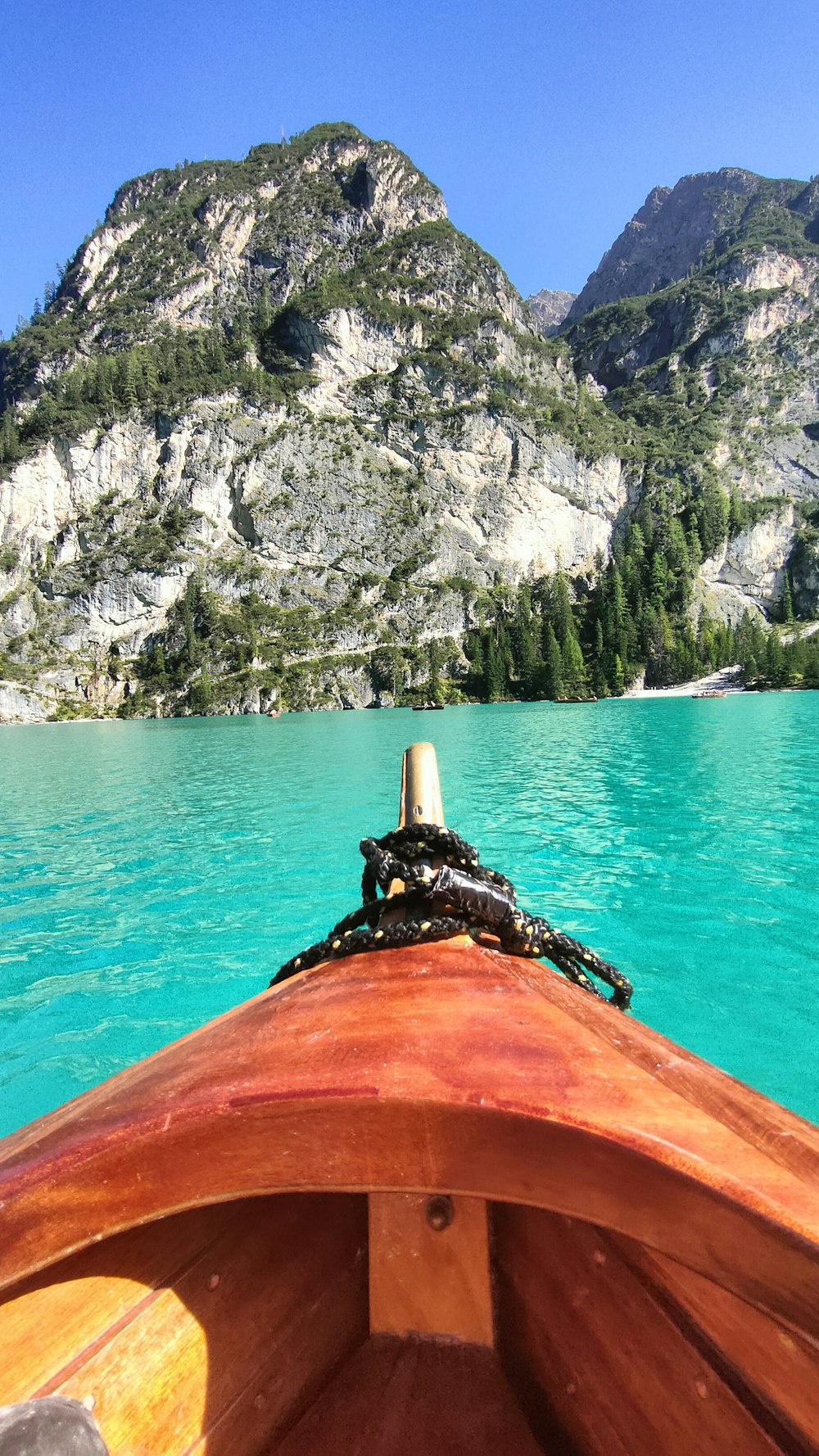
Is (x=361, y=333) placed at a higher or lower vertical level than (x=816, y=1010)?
higher

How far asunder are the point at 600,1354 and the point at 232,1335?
870 millimetres

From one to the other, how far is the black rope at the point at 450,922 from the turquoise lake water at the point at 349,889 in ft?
8.08

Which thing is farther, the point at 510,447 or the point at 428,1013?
the point at 510,447

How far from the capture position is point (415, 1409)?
1578 mm

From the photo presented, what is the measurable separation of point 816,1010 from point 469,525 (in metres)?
103

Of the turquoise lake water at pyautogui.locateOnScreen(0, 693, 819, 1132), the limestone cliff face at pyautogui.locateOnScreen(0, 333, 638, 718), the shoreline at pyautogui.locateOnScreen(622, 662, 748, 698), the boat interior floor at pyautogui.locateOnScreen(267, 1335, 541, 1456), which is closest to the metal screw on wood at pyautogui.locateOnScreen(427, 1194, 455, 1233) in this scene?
the boat interior floor at pyautogui.locateOnScreen(267, 1335, 541, 1456)

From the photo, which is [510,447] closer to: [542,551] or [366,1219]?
[542,551]

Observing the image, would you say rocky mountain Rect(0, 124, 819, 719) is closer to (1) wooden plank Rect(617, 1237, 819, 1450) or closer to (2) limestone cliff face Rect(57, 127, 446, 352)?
(2) limestone cliff face Rect(57, 127, 446, 352)

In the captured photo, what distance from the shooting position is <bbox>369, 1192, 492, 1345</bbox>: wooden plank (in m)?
1.75

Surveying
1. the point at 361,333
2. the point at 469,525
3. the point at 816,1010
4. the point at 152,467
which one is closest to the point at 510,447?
the point at 469,525

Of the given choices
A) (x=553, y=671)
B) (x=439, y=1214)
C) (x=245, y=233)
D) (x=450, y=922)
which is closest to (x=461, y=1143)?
(x=439, y=1214)

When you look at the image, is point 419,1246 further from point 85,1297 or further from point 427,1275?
point 85,1297

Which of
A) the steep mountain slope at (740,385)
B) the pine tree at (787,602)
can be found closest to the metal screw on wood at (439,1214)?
the steep mountain slope at (740,385)

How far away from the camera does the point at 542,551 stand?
10375 centimetres
